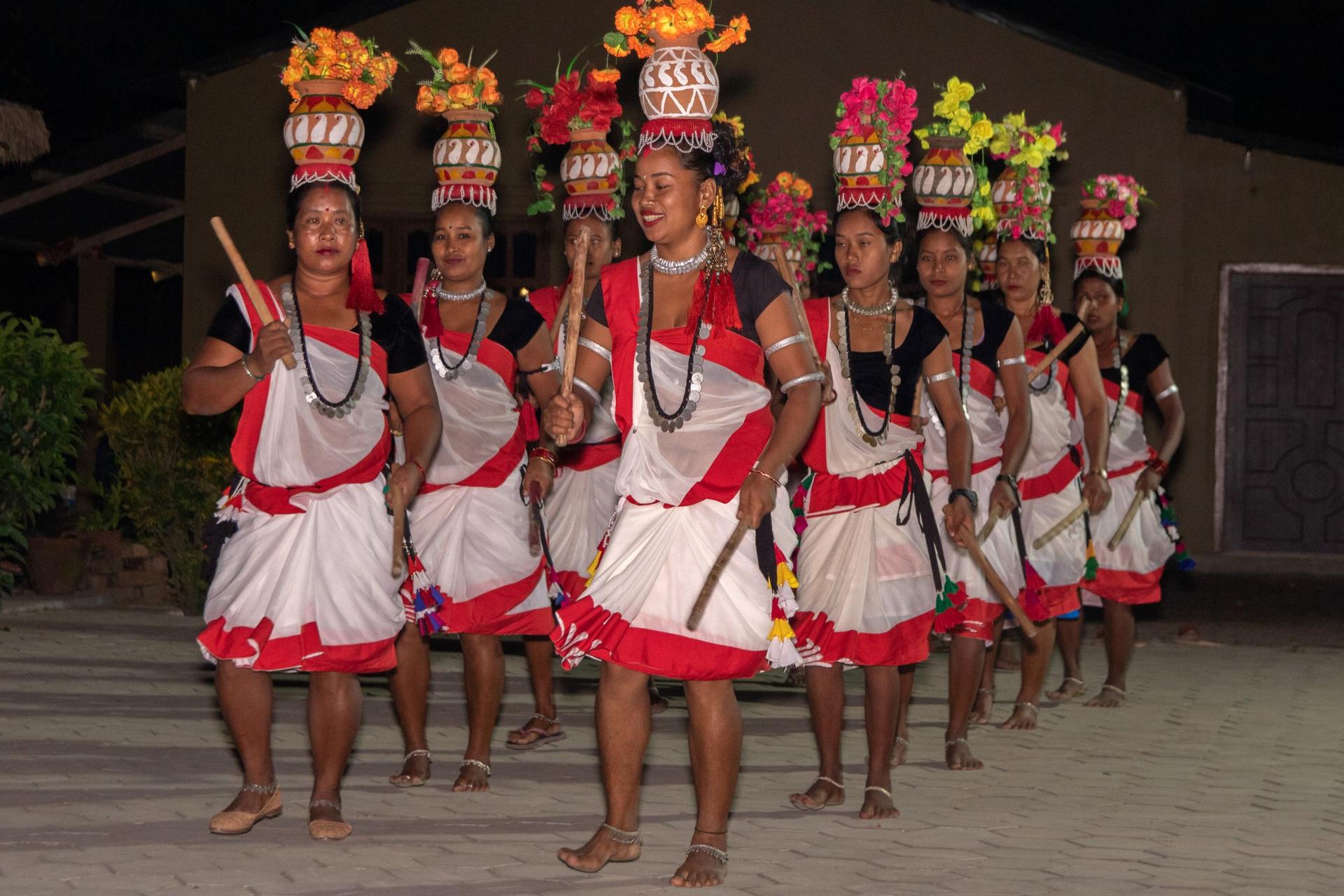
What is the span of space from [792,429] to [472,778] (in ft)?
7.09

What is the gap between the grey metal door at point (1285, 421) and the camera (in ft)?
52.5

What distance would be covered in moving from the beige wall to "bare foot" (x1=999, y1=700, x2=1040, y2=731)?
758 centimetres

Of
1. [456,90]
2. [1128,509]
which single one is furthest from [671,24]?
[1128,509]

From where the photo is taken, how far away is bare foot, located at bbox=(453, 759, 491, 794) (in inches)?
260

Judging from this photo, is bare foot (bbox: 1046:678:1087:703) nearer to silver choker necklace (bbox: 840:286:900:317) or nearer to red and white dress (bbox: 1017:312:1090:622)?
red and white dress (bbox: 1017:312:1090:622)

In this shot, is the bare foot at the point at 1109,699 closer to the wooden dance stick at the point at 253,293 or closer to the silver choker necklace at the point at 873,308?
the silver choker necklace at the point at 873,308

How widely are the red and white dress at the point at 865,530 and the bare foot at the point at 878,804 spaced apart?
44 cm

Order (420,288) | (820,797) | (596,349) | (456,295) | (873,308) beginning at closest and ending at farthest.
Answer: (596,349), (820,797), (873,308), (420,288), (456,295)

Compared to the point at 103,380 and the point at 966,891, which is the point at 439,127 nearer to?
the point at 103,380

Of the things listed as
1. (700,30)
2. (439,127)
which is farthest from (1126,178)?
(439,127)

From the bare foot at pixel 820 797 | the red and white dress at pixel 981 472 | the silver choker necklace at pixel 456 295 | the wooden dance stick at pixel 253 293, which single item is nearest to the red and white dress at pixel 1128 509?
the red and white dress at pixel 981 472

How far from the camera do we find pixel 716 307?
531 cm

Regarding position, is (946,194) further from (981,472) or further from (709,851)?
(709,851)

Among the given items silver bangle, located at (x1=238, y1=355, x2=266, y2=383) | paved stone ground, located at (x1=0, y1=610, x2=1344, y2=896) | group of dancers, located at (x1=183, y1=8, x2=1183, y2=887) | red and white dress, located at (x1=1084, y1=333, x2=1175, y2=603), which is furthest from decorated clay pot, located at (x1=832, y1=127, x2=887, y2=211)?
red and white dress, located at (x1=1084, y1=333, x2=1175, y2=603)
